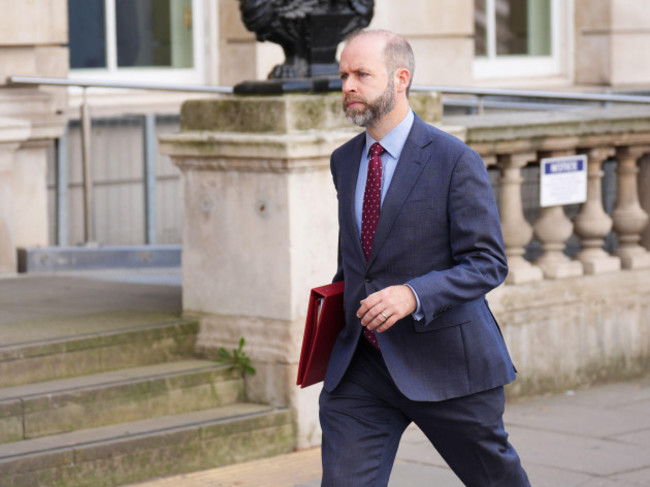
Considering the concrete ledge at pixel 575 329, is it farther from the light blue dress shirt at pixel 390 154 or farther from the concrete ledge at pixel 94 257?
the light blue dress shirt at pixel 390 154

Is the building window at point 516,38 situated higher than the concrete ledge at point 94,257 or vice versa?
the building window at point 516,38

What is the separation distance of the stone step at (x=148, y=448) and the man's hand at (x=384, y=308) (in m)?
2.26

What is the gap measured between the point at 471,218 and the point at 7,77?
6.40 meters

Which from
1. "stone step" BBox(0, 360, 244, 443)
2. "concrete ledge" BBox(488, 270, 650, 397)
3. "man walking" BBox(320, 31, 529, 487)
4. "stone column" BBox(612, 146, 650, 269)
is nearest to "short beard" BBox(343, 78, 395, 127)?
"man walking" BBox(320, 31, 529, 487)

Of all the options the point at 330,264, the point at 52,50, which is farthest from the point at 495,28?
the point at 330,264

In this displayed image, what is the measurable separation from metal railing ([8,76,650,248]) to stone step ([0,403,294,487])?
93.1 inches

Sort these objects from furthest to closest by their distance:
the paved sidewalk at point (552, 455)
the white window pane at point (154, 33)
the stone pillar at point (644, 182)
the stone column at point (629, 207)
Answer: the white window pane at point (154, 33)
the stone pillar at point (644, 182)
the stone column at point (629, 207)
the paved sidewalk at point (552, 455)

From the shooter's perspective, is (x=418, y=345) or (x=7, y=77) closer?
(x=418, y=345)

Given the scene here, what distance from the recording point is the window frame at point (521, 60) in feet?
50.7

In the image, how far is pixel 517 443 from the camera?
686cm

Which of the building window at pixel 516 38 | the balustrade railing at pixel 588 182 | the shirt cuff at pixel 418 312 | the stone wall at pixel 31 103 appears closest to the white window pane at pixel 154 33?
the stone wall at pixel 31 103

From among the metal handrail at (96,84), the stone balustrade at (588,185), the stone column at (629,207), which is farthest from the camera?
the metal handrail at (96,84)

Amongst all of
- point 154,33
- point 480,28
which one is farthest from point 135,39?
point 480,28

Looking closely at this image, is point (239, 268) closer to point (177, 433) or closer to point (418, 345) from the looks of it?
point (177, 433)
